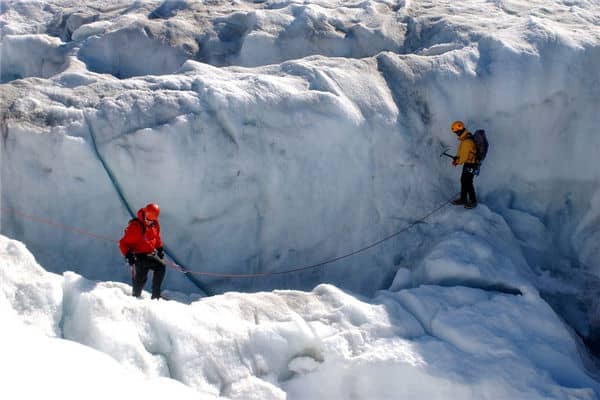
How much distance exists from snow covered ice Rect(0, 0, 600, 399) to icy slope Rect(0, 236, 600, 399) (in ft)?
0.08

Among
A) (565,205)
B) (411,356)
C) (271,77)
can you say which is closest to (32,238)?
(271,77)

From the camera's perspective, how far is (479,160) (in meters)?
7.72

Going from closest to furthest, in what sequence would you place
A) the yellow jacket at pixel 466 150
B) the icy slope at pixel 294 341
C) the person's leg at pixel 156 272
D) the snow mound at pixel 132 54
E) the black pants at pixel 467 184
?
the icy slope at pixel 294 341
the person's leg at pixel 156 272
the yellow jacket at pixel 466 150
the black pants at pixel 467 184
the snow mound at pixel 132 54

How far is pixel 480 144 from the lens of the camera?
7.63 m

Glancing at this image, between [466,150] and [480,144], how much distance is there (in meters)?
0.19

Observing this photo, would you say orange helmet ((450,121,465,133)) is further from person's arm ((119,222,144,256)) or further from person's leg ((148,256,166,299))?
person's arm ((119,222,144,256))

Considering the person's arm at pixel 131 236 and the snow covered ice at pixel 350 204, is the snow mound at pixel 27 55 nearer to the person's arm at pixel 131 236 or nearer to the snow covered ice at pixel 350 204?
the snow covered ice at pixel 350 204

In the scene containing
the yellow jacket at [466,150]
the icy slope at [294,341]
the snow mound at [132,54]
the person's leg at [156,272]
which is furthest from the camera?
the snow mound at [132,54]

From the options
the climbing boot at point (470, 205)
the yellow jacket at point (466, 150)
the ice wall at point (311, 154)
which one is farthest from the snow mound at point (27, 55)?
the climbing boot at point (470, 205)

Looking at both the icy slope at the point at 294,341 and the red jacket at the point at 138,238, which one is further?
the red jacket at the point at 138,238

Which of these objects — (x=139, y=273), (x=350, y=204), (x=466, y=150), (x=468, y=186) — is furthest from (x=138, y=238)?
(x=468, y=186)

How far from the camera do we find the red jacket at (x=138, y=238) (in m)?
6.00

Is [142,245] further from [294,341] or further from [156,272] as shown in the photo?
[294,341]

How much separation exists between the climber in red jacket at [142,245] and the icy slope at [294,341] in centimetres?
24
